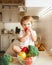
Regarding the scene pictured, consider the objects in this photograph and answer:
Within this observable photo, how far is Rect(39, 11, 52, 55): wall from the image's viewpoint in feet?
3.70

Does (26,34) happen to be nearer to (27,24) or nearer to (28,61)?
(27,24)

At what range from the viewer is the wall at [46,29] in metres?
1.13

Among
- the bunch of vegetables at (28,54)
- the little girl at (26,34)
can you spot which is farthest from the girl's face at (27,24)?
the bunch of vegetables at (28,54)

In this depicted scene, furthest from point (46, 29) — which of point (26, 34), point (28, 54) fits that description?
point (28, 54)

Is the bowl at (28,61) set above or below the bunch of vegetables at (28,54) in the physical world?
below

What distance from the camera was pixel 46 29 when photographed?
1.21 m

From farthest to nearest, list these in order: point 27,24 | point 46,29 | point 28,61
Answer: point 46,29 → point 27,24 → point 28,61

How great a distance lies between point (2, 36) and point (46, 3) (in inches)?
76.9

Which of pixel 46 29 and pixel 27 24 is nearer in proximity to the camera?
pixel 27 24

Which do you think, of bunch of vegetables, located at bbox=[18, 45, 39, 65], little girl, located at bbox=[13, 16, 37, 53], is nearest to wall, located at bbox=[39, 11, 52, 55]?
little girl, located at bbox=[13, 16, 37, 53]

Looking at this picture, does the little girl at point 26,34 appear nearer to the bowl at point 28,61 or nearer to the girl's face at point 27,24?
the girl's face at point 27,24

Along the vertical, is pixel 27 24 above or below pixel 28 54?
above

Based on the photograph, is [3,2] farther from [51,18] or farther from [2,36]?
[51,18]

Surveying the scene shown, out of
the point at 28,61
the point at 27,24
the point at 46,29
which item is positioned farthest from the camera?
the point at 46,29
